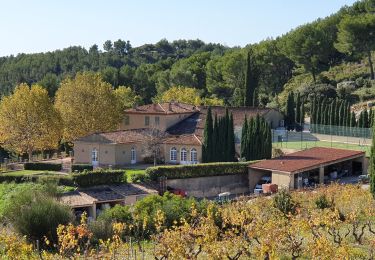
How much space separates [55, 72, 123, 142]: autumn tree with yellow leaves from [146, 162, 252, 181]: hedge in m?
15.3

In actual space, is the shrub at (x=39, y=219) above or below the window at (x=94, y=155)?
below

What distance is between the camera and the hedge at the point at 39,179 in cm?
3878

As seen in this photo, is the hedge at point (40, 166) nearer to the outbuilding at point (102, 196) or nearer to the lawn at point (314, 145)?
the outbuilding at point (102, 196)

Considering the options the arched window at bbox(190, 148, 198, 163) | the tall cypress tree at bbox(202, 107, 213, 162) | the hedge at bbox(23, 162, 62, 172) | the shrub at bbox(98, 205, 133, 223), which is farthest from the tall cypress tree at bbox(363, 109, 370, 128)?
the shrub at bbox(98, 205, 133, 223)

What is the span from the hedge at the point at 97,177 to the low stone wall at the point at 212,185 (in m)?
4.03

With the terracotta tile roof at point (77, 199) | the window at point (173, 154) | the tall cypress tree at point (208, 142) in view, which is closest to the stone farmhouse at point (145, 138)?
the window at point (173, 154)

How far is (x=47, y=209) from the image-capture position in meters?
24.1

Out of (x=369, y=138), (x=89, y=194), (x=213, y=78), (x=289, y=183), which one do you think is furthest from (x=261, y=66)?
(x=89, y=194)

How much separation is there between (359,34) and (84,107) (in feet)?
134

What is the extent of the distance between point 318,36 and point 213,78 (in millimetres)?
17149

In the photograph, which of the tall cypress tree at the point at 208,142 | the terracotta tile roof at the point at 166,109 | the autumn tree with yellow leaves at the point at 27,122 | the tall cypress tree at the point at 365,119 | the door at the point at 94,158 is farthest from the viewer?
the tall cypress tree at the point at 365,119

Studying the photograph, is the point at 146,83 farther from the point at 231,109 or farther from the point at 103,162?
the point at 103,162

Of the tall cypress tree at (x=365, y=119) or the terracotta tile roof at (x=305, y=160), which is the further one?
the tall cypress tree at (x=365, y=119)

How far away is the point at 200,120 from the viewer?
5488 cm
